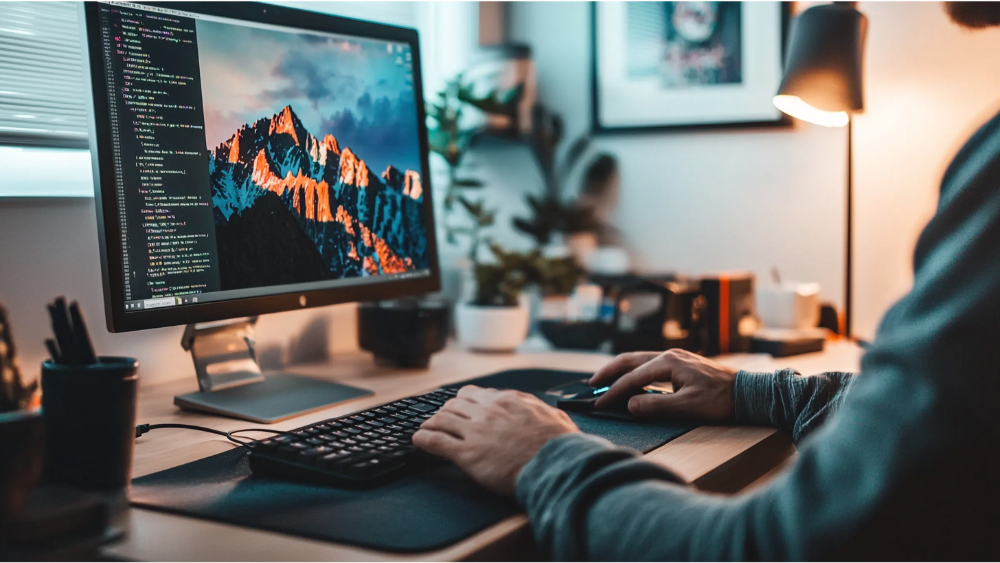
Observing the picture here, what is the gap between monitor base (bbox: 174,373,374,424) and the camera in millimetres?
1062

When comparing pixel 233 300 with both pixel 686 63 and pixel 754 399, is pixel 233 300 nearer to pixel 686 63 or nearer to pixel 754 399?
pixel 754 399

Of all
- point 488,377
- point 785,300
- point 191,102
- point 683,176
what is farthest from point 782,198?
point 191,102

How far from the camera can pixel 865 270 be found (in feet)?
6.30

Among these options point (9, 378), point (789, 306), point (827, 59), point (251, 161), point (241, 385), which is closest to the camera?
point (9, 378)

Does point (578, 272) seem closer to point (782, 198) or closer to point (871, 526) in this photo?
point (782, 198)

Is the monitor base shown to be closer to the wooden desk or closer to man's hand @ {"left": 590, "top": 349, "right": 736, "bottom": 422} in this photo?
the wooden desk

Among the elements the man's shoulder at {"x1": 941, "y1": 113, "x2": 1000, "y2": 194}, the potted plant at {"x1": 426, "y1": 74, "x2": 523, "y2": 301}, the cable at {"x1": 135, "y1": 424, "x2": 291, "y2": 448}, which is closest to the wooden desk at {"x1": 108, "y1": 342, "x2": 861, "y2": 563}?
the cable at {"x1": 135, "y1": 424, "x2": 291, "y2": 448}

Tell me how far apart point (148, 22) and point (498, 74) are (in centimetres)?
126

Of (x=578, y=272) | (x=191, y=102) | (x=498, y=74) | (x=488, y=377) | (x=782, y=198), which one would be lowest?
(x=488, y=377)

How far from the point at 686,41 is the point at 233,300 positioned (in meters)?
1.48

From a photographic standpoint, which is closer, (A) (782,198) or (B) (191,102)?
(B) (191,102)

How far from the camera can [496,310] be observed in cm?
158

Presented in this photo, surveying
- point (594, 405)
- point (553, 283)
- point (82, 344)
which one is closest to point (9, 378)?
point (82, 344)

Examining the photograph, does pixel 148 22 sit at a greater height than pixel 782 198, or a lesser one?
greater
